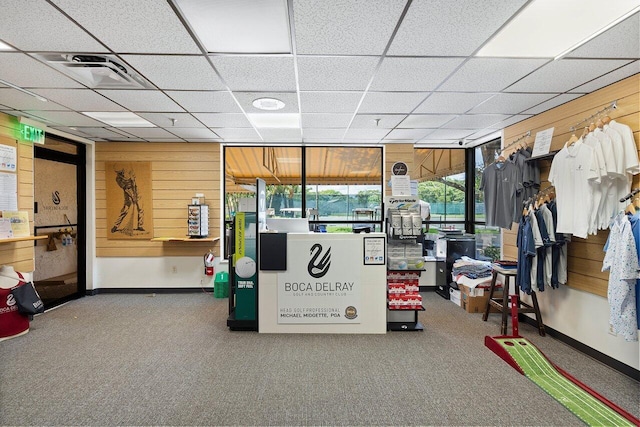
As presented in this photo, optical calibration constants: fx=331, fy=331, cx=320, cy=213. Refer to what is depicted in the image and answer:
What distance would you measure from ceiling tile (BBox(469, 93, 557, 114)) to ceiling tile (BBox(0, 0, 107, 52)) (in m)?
3.94

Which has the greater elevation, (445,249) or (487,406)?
(445,249)

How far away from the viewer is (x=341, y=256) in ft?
13.6

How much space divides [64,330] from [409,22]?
5.12 metres

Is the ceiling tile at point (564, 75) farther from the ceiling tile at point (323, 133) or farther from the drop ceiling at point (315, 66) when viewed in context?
the ceiling tile at point (323, 133)

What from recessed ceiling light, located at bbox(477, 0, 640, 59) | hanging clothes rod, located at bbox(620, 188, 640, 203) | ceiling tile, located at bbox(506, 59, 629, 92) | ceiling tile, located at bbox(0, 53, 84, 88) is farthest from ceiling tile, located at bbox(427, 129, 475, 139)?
ceiling tile, located at bbox(0, 53, 84, 88)

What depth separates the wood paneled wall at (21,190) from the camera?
4320 millimetres

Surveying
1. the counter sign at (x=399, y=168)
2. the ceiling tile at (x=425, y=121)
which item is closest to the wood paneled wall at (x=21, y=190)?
the ceiling tile at (x=425, y=121)

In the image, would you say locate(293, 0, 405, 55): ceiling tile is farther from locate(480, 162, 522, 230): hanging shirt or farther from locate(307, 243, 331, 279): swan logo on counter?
locate(480, 162, 522, 230): hanging shirt

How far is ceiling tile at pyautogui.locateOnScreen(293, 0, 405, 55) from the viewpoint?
6.66ft

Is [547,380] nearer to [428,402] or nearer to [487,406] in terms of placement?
[487,406]

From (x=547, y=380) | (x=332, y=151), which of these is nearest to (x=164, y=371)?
(x=547, y=380)

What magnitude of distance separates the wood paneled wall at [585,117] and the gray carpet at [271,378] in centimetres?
83

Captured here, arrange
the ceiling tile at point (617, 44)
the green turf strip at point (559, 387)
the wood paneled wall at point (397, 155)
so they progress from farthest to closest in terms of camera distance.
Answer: the wood paneled wall at point (397, 155) → the green turf strip at point (559, 387) → the ceiling tile at point (617, 44)

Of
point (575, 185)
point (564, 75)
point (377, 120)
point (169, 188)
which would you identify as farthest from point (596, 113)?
point (169, 188)
